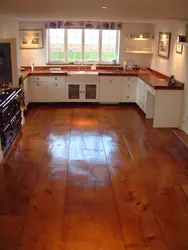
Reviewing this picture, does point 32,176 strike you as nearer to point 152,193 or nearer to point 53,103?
point 152,193

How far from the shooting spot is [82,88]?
7.91m

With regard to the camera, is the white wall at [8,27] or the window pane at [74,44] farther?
the window pane at [74,44]

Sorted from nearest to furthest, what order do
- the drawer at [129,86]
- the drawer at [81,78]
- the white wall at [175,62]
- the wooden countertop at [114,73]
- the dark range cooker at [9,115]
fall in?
1. the dark range cooker at [9,115]
2. the white wall at [175,62]
3. the wooden countertop at [114,73]
4. the drawer at [81,78]
5. the drawer at [129,86]

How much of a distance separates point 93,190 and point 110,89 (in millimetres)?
4668

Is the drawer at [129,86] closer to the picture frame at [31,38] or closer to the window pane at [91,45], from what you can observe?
the window pane at [91,45]

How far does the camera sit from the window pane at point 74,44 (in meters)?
8.17

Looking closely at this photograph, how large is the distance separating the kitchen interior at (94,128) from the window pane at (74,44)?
28 mm

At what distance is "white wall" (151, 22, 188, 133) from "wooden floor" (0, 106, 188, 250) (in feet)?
2.24

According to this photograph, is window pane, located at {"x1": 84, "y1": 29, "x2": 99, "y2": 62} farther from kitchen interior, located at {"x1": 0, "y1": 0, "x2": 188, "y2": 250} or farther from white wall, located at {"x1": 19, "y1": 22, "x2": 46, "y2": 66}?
white wall, located at {"x1": 19, "y1": 22, "x2": 46, "y2": 66}

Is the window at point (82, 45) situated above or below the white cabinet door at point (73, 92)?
above

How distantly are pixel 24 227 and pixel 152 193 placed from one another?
162cm

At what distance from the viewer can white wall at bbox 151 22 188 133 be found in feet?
19.0

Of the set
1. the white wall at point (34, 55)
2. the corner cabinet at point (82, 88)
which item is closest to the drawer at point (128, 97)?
the corner cabinet at point (82, 88)

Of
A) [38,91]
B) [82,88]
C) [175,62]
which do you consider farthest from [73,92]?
[175,62]
